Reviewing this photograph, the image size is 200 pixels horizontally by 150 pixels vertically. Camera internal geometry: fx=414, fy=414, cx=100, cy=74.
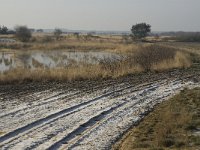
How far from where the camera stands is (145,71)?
27891 millimetres

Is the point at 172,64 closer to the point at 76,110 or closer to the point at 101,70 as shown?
the point at 101,70

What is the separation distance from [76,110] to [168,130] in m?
4.22

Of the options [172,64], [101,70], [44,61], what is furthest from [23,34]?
[101,70]

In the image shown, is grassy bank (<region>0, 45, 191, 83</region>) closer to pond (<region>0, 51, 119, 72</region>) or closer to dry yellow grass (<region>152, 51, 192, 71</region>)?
dry yellow grass (<region>152, 51, 192, 71</region>)

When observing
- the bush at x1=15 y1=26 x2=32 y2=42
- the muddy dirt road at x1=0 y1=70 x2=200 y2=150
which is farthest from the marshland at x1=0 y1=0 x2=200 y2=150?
the bush at x1=15 y1=26 x2=32 y2=42

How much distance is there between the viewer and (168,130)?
1123 centimetres

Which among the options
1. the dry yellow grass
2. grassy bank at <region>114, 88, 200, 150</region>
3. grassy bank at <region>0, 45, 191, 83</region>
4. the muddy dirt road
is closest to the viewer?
grassy bank at <region>114, 88, 200, 150</region>

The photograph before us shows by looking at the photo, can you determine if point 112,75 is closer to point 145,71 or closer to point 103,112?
point 145,71

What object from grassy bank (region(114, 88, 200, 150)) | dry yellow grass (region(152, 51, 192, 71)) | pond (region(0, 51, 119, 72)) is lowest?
pond (region(0, 51, 119, 72))

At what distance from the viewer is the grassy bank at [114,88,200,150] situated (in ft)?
33.0

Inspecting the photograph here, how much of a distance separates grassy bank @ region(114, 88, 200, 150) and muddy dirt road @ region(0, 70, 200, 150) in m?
0.43

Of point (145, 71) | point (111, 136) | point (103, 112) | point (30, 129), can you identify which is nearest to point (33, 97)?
point (103, 112)

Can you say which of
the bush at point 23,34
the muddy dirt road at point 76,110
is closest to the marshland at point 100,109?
the muddy dirt road at point 76,110

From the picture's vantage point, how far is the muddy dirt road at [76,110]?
35.0ft
